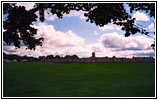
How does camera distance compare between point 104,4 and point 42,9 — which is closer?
point 104,4

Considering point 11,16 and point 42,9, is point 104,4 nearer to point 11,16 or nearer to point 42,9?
point 42,9

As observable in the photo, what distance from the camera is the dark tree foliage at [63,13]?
42.2ft

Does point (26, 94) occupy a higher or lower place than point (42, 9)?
lower

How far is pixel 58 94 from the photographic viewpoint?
39.2 feet

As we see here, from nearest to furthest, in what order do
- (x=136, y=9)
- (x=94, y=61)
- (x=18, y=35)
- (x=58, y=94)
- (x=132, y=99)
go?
(x=132, y=99) → (x=58, y=94) → (x=136, y=9) → (x=18, y=35) → (x=94, y=61)


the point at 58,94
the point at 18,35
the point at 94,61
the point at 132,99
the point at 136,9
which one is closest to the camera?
the point at 132,99

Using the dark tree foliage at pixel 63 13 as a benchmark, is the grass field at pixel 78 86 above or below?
below

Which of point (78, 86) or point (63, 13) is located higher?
point (63, 13)

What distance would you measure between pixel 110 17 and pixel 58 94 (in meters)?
5.88

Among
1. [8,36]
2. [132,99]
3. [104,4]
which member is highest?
A: [104,4]

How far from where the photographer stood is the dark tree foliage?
42.2 ft

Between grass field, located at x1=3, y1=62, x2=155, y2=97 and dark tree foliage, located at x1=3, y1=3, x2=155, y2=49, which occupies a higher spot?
dark tree foliage, located at x1=3, y1=3, x2=155, y2=49

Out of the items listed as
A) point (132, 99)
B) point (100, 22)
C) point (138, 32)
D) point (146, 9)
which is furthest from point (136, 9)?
point (132, 99)

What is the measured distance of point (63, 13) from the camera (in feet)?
46.3
